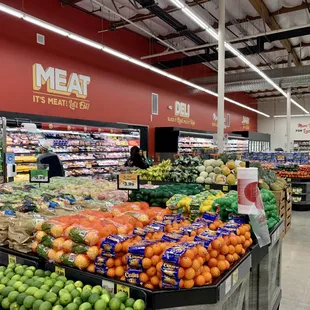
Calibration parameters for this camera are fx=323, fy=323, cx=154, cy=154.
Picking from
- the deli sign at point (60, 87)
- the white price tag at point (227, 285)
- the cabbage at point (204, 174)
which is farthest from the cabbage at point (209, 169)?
the deli sign at point (60, 87)

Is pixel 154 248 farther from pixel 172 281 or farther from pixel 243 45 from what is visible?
pixel 243 45

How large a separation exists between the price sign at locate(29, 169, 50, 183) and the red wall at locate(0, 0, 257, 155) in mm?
4363

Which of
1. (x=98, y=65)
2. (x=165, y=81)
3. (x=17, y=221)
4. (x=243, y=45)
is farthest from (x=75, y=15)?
(x=17, y=221)

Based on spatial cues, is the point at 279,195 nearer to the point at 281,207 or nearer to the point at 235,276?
the point at 281,207

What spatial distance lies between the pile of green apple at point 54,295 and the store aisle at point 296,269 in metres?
2.44

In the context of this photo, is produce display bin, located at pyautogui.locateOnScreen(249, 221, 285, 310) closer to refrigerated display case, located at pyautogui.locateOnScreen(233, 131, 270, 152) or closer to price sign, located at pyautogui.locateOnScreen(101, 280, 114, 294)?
price sign, located at pyautogui.locateOnScreen(101, 280, 114, 294)

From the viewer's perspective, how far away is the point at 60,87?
29.9ft

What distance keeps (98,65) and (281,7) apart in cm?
580

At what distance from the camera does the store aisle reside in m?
3.48

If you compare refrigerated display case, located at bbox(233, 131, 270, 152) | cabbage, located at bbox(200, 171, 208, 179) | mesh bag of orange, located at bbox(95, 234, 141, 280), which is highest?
refrigerated display case, located at bbox(233, 131, 270, 152)

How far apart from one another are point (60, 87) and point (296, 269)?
7448 millimetres

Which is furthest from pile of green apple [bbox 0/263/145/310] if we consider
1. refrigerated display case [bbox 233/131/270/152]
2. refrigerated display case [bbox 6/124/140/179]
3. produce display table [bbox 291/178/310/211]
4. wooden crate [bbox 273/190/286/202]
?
refrigerated display case [bbox 233/131/270/152]

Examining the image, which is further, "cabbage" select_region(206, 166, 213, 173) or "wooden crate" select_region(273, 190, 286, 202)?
"wooden crate" select_region(273, 190, 286, 202)

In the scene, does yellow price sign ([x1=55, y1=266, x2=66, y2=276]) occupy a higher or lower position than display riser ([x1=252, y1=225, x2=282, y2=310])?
higher
